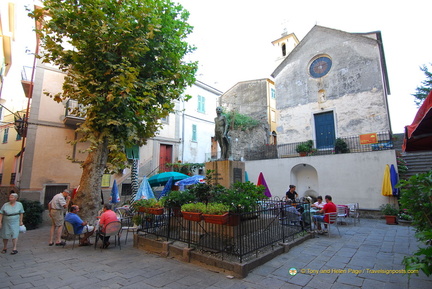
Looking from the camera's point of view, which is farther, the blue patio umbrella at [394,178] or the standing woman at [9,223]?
the blue patio umbrella at [394,178]

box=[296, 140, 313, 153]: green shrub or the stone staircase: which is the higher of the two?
box=[296, 140, 313, 153]: green shrub

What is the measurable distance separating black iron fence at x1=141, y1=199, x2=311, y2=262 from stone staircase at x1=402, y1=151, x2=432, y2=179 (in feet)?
25.9

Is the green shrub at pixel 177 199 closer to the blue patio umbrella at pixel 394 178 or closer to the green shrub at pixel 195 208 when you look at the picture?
the green shrub at pixel 195 208

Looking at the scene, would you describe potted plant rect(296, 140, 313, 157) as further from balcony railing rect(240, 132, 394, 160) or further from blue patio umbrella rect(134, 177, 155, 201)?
blue patio umbrella rect(134, 177, 155, 201)

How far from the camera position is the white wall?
1144cm

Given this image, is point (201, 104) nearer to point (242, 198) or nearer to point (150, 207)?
point (150, 207)

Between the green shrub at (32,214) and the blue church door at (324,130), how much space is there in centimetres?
1726

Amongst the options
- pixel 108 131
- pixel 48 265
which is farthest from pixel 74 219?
pixel 108 131

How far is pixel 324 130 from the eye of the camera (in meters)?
16.2

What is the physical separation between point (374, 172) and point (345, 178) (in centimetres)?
137

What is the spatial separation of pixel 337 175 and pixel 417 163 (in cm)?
387

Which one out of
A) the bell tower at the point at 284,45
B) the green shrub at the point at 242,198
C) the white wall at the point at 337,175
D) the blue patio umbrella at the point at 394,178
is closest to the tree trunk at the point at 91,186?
the green shrub at the point at 242,198

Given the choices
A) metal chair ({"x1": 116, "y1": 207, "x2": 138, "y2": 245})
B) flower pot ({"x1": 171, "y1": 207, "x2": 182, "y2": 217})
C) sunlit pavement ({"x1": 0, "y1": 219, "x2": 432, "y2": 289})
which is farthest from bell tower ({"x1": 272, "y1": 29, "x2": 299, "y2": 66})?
flower pot ({"x1": 171, "y1": 207, "x2": 182, "y2": 217})

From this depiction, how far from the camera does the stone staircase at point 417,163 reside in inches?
443
